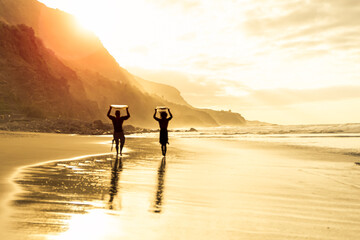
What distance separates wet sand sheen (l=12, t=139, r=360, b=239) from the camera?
425cm

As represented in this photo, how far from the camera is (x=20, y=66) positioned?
6769 centimetres

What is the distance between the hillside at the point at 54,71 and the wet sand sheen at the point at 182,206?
5591 cm

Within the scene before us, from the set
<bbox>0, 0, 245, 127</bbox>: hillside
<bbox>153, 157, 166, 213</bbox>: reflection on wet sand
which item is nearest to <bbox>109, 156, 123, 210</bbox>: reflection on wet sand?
<bbox>153, 157, 166, 213</bbox>: reflection on wet sand

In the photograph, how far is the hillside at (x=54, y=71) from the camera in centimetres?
6588

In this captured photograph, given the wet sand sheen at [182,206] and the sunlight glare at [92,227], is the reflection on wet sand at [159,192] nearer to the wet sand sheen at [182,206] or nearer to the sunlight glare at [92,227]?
the wet sand sheen at [182,206]

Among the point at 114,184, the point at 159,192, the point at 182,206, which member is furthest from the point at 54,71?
the point at 182,206

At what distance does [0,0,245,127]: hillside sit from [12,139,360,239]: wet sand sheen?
5591 cm

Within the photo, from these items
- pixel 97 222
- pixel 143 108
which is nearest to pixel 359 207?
pixel 97 222

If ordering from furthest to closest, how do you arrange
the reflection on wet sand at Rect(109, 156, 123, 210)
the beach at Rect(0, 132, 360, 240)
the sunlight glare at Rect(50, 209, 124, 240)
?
1. the reflection on wet sand at Rect(109, 156, 123, 210)
2. the beach at Rect(0, 132, 360, 240)
3. the sunlight glare at Rect(50, 209, 124, 240)

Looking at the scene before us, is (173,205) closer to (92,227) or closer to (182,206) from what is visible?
(182,206)

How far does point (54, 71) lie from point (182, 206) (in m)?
89.9

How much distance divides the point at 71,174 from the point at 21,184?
2.03 m

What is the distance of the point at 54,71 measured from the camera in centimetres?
8800

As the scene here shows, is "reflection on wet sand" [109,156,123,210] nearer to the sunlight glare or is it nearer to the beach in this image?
the beach
